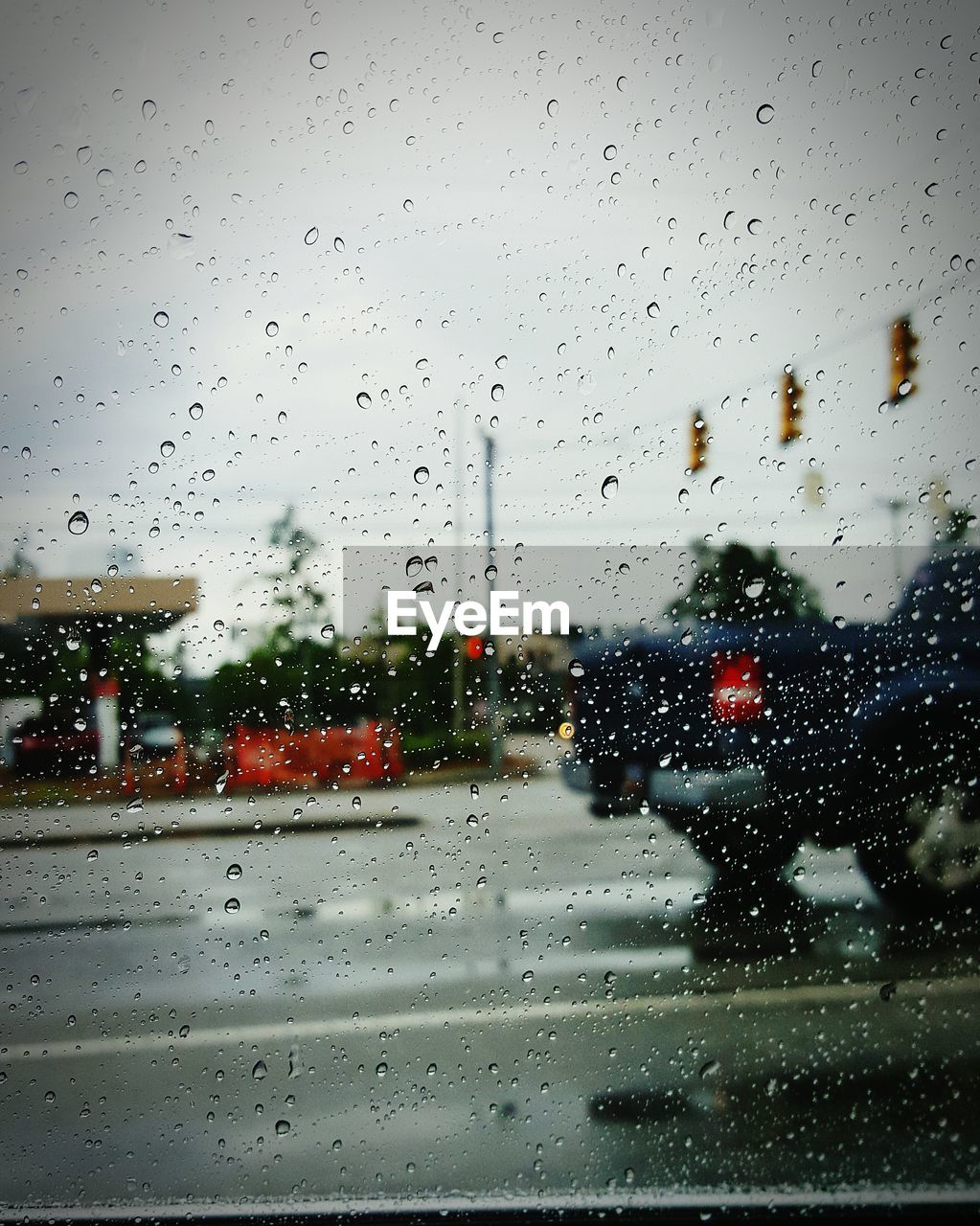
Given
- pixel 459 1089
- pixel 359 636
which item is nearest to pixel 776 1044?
pixel 459 1089

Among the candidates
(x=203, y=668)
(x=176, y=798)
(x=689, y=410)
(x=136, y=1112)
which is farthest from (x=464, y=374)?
(x=136, y=1112)

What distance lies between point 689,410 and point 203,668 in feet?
4.85

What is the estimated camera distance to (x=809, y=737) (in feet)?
9.20

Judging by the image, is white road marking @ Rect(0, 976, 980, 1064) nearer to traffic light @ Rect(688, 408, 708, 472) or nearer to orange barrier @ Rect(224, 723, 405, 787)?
orange barrier @ Rect(224, 723, 405, 787)

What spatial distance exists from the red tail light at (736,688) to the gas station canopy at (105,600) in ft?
4.69

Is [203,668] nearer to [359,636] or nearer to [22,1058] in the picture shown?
[359,636]

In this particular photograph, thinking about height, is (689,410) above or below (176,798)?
above

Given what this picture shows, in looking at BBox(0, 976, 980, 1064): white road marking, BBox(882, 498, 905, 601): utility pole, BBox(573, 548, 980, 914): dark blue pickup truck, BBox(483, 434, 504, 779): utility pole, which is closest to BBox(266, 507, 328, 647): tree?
BBox(483, 434, 504, 779): utility pole

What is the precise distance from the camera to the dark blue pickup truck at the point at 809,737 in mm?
2740

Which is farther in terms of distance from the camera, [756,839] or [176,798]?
[756,839]

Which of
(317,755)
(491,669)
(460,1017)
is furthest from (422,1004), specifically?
(491,669)

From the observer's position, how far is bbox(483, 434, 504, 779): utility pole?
2.62 m

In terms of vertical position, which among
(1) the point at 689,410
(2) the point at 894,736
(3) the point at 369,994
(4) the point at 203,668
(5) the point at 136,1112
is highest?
(1) the point at 689,410

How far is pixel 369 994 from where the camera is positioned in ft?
8.50
